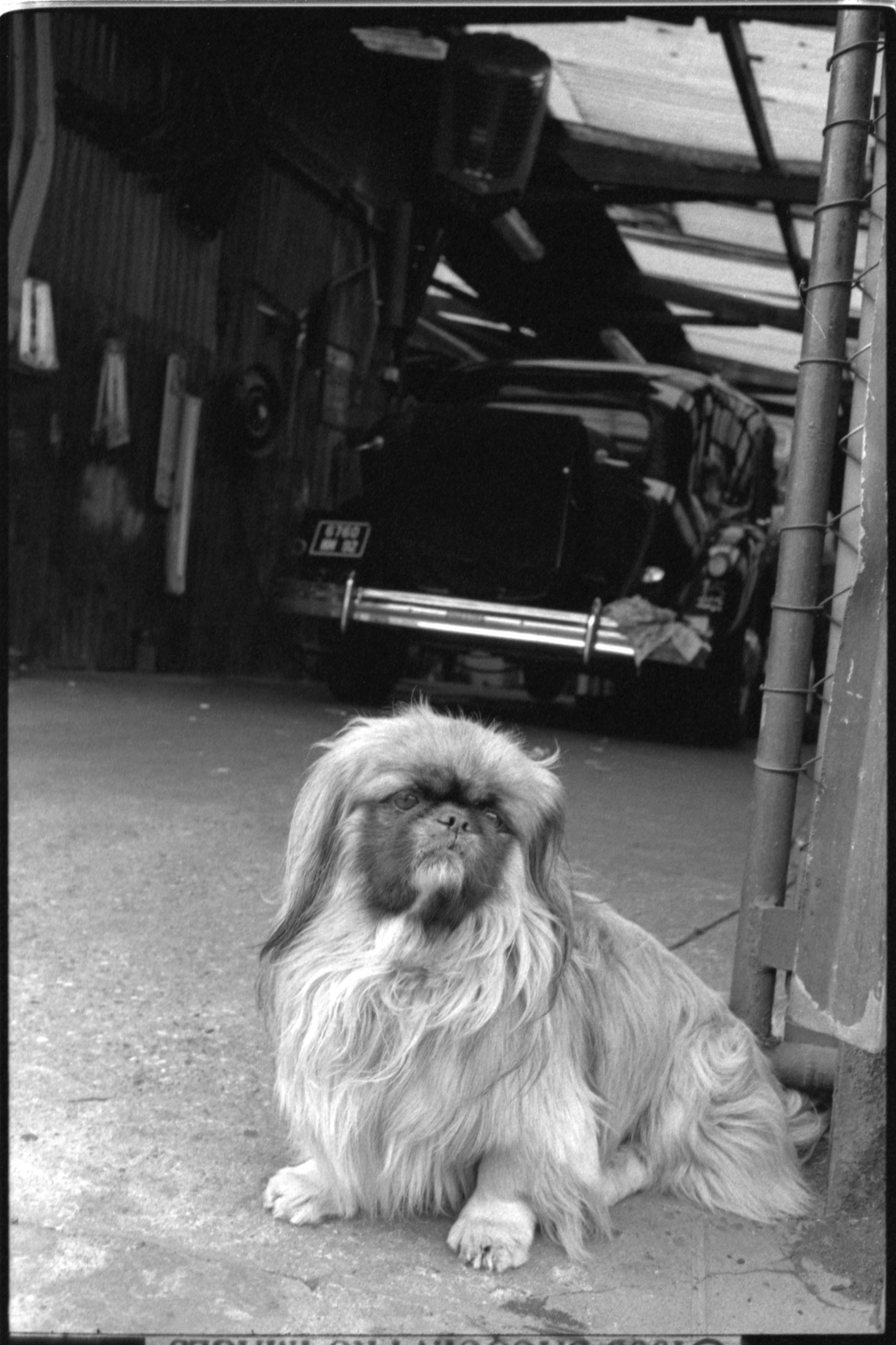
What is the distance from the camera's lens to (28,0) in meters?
1.64

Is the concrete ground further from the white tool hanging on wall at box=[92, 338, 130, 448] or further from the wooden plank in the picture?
the wooden plank

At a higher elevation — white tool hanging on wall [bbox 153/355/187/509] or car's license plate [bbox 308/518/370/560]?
white tool hanging on wall [bbox 153/355/187/509]

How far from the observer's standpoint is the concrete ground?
2076 mm

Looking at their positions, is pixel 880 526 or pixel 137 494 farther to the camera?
pixel 137 494

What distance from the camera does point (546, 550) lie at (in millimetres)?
8320

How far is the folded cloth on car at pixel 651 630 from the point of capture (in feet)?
26.0

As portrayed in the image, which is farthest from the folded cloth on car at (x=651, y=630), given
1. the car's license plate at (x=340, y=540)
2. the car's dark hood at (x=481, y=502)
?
the car's license plate at (x=340, y=540)

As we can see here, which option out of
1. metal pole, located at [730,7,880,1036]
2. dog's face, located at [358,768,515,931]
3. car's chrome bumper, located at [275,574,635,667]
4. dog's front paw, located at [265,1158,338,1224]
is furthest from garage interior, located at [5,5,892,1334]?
car's chrome bumper, located at [275,574,635,667]

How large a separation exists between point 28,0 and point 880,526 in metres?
1.32

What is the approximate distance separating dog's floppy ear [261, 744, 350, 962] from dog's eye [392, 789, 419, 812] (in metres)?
0.10

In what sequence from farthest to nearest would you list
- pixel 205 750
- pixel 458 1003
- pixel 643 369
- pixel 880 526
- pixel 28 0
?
pixel 643 369
pixel 205 750
pixel 458 1003
pixel 880 526
pixel 28 0

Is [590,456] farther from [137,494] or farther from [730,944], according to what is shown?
[730,944]

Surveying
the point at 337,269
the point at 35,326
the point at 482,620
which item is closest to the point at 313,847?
the point at 482,620

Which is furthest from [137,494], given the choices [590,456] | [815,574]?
[815,574]
